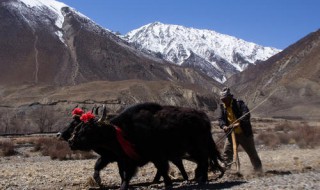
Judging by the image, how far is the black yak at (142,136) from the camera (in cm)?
1043

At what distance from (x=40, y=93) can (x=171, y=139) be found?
91.1m

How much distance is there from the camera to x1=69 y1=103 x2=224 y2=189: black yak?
1043cm

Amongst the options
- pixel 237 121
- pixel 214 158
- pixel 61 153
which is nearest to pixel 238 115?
pixel 237 121

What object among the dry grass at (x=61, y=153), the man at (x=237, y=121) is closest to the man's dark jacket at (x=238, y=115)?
the man at (x=237, y=121)

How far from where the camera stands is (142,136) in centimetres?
1044

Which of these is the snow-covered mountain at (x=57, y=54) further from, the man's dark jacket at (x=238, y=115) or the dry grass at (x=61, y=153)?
the man's dark jacket at (x=238, y=115)

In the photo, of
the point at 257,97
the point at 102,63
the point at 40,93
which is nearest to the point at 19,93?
the point at 40,93

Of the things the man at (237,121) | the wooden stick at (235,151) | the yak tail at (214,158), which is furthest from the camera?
the man at (237,121)

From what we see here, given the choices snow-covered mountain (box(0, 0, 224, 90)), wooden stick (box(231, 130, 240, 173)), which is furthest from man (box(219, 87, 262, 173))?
snow-covered mountain (box(0, 0, 224, 90))

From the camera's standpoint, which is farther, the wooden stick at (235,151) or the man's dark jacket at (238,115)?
the man's dark jacket at (238,115)

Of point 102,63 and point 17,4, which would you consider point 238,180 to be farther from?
point 17,4

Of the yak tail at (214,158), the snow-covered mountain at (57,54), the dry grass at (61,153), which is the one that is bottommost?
the yak tail at (214,158)

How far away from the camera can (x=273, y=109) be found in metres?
97.2

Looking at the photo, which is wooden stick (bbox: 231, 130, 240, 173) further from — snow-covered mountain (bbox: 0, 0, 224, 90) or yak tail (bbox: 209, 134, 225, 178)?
snow-covered mountain (bbox: 0, 0, 224, 90)
